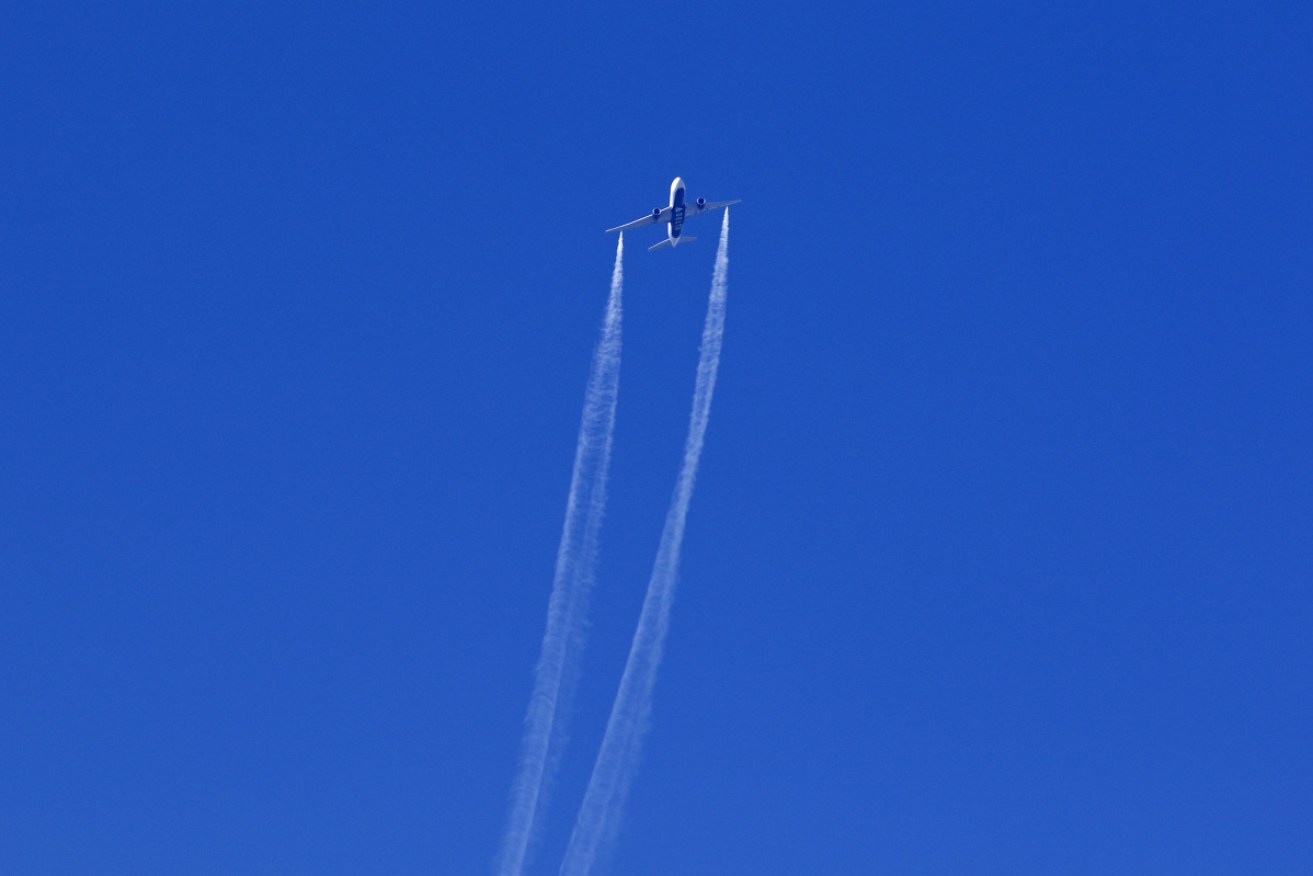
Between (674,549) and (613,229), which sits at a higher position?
(613,229)

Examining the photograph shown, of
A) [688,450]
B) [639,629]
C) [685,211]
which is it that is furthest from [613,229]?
[639,629]

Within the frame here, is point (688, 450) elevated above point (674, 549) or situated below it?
above

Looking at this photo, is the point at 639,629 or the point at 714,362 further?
the point at 714,362

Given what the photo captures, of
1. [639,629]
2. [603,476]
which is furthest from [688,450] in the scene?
[639,629]

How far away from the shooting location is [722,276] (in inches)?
4395

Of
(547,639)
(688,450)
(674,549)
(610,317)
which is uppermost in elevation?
(610,317)

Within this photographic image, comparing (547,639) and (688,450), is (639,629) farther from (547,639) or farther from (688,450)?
(688,450)

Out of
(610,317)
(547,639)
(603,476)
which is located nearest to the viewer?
(547,639)

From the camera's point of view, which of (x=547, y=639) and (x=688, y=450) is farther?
(x=688, y=450)

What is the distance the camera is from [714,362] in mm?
106188

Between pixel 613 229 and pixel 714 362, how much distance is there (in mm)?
9843

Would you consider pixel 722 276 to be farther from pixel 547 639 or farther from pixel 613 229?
pixel 547 639

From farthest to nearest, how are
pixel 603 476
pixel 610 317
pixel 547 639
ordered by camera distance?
1. pixel 610 317
2. pixel 603 476
3. pixel 547 639

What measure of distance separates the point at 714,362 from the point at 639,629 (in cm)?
1609
